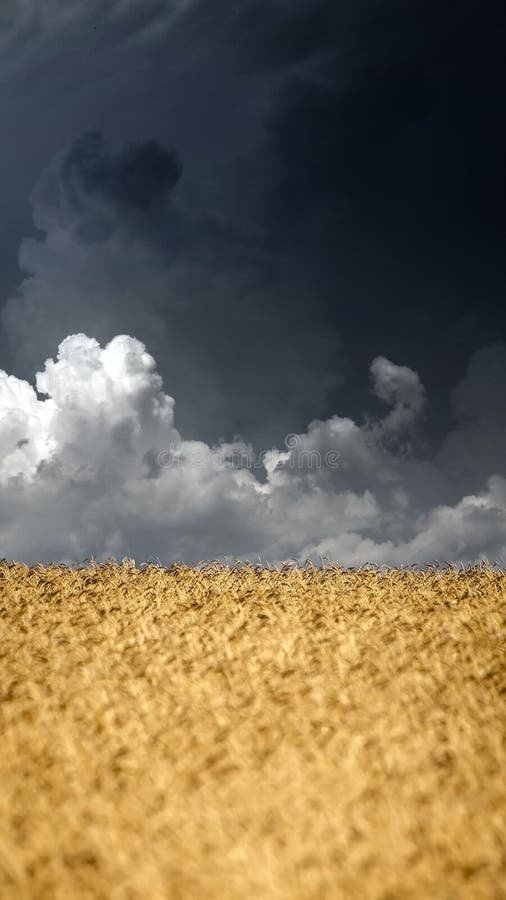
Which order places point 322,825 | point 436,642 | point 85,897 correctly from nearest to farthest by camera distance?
point 85,897 → point 322,825 → point 436,642

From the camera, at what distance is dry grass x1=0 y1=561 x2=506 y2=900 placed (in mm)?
4473

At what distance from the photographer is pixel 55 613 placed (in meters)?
7.77

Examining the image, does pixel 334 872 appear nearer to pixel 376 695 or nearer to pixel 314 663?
pixel 376 695

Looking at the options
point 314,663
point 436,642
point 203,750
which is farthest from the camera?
point 436,642

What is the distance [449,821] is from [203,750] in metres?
1.92

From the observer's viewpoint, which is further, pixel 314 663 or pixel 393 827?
pixel 314 663

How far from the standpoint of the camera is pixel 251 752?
5242mm

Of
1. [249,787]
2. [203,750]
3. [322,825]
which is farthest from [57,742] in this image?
[322,825]

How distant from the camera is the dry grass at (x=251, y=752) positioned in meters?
4.47

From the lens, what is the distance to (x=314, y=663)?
6.48m

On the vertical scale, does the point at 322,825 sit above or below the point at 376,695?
below

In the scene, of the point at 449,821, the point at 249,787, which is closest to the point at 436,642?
the point at 449,821

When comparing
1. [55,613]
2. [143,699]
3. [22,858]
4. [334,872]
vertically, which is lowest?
[334,872]

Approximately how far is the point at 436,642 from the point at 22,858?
14.2ft
